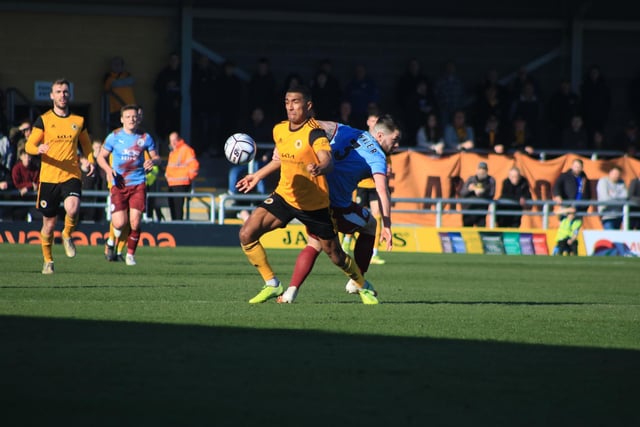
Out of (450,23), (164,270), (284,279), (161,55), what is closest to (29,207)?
(161,55)

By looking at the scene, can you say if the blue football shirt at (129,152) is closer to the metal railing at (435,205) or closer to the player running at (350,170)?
the player running at (350,170)

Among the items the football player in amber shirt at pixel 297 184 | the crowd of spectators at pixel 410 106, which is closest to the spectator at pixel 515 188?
the crowd of spectators at pixel 410 106

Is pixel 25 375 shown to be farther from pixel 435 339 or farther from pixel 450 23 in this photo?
pixel 450 23

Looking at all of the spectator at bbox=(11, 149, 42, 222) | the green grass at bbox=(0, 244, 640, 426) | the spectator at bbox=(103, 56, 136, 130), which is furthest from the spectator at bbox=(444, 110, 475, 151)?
the green grass at bbox=(0, 244, 640, 426)

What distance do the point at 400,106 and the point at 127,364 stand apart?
2235 cm

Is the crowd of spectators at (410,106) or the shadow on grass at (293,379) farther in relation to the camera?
the crowd of spectators at (410,106)

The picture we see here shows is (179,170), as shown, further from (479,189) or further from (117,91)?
(479,189)

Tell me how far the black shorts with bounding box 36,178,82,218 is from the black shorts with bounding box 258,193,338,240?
5.11 meters

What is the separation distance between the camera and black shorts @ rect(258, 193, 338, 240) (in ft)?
33.4

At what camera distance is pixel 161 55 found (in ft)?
95.8

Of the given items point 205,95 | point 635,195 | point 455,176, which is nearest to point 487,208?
point 455,176

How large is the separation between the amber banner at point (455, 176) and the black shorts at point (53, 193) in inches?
460

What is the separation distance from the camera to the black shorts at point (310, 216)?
33.4 feet

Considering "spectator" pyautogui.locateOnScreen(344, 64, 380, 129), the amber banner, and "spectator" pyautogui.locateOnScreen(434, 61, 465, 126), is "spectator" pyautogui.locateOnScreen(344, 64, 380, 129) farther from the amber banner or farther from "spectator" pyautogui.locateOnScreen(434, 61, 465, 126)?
the amber banner
